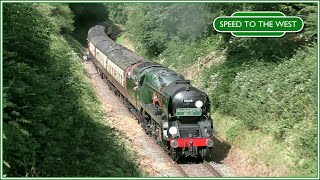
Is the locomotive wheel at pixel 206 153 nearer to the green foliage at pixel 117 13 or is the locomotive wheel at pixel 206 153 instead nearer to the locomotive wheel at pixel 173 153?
the locomotive wheel at pixel 173 153

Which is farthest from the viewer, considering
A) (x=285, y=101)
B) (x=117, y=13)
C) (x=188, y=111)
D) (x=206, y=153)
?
(x=117, y=13)

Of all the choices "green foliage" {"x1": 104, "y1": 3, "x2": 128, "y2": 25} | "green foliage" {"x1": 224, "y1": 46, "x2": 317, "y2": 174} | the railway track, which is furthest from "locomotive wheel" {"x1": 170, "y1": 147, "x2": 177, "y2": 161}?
"green foliage" {"x1": 104, "y1": 3, "x2": 128, "y2": 25}

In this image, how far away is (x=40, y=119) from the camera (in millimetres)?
11781

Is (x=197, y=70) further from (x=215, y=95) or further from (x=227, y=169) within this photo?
(x=227, y=169)

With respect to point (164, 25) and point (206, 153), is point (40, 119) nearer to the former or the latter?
point (206, 153)

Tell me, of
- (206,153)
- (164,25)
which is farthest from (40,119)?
(164,25)

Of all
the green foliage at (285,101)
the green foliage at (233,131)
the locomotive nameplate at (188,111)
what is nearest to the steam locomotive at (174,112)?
the locomotive nameplate at (188,111)

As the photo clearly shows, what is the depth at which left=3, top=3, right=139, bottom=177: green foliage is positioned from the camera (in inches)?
420

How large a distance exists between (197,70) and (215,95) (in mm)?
6488

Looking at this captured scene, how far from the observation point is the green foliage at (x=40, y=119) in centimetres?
1067

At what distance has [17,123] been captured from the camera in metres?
10.6

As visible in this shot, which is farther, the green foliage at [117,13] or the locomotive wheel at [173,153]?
the green foliage at [117,13]

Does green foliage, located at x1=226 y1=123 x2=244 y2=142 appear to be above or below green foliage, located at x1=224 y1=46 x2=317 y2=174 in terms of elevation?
below

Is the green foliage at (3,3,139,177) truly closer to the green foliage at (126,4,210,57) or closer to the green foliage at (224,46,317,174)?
the green foliage at (224,46,317,174)
